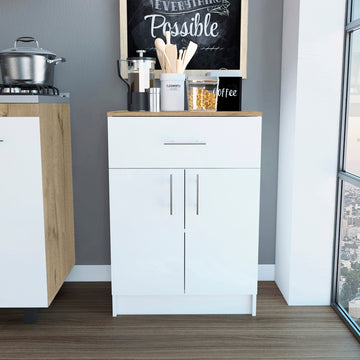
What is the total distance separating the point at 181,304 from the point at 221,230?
17.7 inches

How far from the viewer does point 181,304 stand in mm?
2252

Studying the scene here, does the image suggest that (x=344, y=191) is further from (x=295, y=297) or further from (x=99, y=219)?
(x=99, y=219)

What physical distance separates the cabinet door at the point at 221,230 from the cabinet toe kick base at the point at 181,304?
0.28ft

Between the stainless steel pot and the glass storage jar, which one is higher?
the stainless steel pot

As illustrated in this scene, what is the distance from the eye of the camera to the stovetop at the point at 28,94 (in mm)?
1896

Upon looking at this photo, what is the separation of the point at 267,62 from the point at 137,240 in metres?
1.23

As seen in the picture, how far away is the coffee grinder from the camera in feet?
7.14

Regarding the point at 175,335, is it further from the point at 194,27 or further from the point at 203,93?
the point at 194,27

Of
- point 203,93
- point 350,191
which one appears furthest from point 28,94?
point 350,191

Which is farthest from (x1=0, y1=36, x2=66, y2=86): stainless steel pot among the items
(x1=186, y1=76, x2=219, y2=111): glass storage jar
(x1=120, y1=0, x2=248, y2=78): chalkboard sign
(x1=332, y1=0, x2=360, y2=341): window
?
(x1=332, y1=0, x2=360, y2=341): window

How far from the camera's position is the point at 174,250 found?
214 centimetres

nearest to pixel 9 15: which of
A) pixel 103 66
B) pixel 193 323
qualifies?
pixel 103 66

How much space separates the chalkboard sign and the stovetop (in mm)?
474

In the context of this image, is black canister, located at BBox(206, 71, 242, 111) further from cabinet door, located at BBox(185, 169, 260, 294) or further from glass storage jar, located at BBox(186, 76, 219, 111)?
cabinet door, located at BBox(185, 169, 260, 294)
